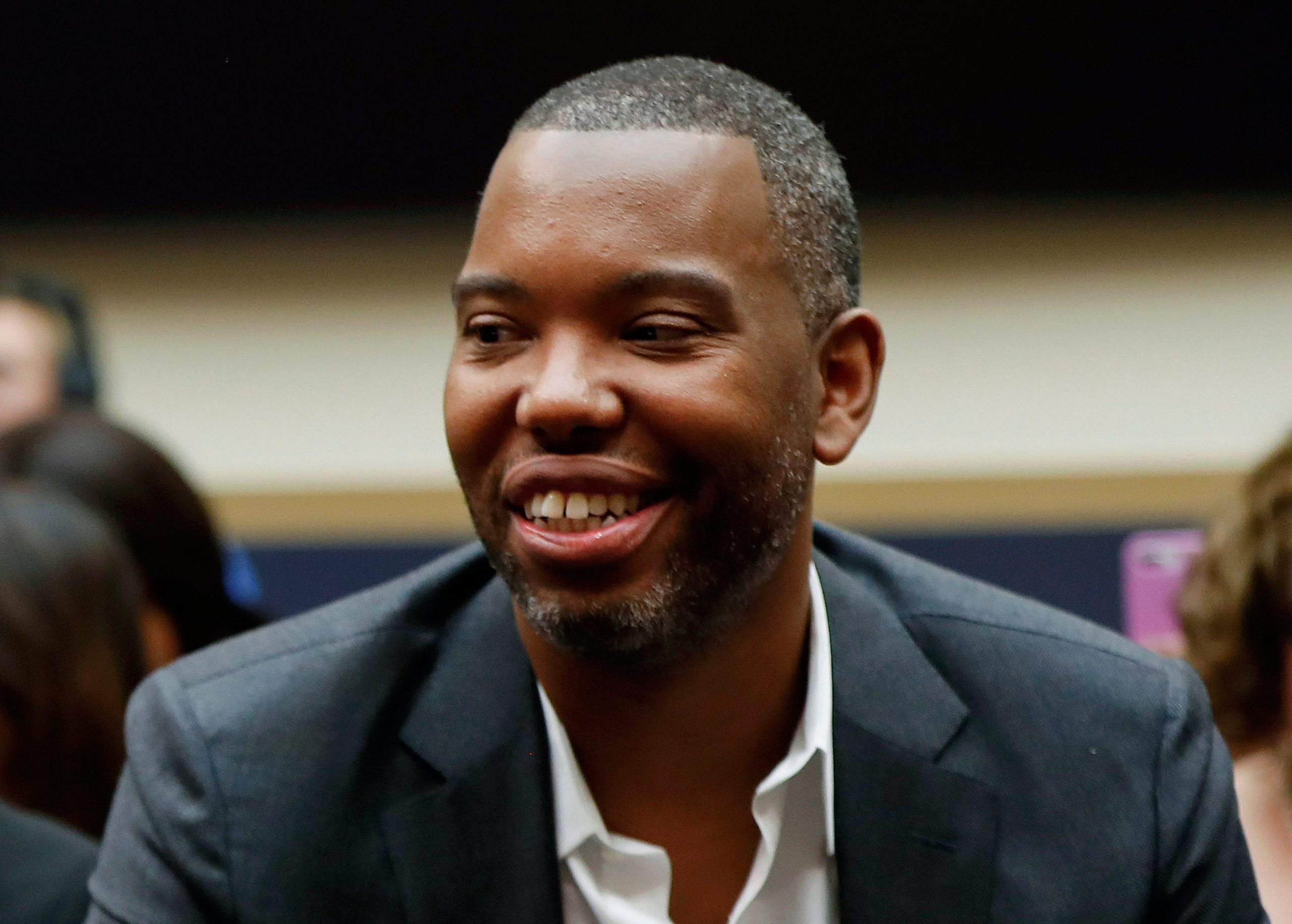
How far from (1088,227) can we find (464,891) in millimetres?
3201

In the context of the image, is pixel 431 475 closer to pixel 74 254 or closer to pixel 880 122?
pixel 74 254

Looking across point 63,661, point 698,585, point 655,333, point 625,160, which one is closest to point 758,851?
point 698,585

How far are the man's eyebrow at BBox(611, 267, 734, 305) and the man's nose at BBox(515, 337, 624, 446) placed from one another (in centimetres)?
6

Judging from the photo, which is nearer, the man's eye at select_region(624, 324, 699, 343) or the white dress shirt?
the man's eye at select_region(624, 324, 699, 343)

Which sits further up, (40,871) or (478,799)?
(478,799)

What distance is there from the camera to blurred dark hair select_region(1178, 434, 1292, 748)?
7.29ft

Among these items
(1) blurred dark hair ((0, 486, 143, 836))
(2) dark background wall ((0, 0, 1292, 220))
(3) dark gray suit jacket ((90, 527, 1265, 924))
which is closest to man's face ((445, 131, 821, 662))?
(3) dark gray suit jacket ((90, 527, 1265, 924))

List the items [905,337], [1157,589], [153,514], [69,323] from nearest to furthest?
[153,514] → [1157,589] → [69,323] → [905,337]

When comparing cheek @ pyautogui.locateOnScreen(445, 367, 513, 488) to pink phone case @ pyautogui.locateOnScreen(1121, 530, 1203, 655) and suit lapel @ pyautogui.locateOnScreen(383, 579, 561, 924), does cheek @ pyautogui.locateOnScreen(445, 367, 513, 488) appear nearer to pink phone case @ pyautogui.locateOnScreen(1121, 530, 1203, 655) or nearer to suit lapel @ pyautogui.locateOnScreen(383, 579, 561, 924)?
suit lapel @ pyautogui.locateOnScreen(383, 579, 561, 924)

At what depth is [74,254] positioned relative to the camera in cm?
452

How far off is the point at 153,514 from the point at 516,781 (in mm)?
1119

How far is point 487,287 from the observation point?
1437mm

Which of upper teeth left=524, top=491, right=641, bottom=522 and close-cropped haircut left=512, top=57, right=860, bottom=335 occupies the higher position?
close-cropped haircut left=512, top=57, right=860, bottom=335

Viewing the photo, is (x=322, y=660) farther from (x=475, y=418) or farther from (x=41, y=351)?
(x=41, y=351)
